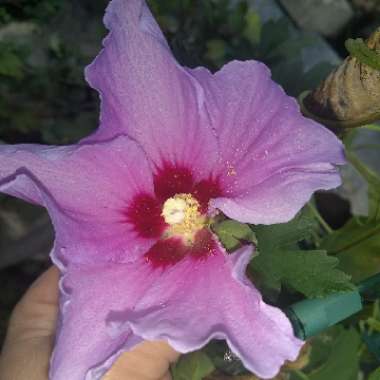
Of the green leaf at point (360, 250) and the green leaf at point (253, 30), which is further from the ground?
the green leaf at point (253, 30)

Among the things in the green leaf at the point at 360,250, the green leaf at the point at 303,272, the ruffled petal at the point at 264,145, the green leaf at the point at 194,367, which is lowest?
the green leaf at the point at 194,367

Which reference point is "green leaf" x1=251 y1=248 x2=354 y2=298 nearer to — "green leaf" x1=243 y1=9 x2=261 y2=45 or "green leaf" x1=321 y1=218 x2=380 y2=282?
"green leaf" x1=321 y1=218 x2=380 y2=282

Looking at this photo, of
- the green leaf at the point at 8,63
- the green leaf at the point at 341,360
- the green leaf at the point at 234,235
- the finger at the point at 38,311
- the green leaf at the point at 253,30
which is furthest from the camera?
the green leaf at the point at 8,63

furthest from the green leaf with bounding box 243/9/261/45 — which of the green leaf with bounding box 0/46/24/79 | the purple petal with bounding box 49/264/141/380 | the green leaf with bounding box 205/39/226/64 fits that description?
the purple petal with bounding box 49/264/141/380

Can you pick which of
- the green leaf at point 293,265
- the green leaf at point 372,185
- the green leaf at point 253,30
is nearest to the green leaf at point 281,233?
the green leaf at point 293,265

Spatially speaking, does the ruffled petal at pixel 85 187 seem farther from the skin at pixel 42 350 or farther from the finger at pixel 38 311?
the finger at pixel 38 311

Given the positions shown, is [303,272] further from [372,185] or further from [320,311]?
[372,185]

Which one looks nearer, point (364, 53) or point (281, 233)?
point (364, 53)

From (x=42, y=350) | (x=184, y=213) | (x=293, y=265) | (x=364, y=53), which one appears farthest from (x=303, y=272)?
(x=42, y=350)
